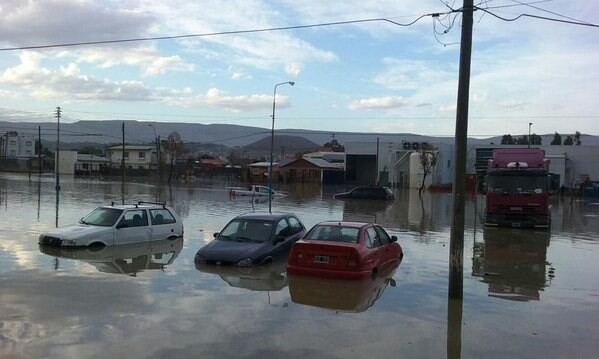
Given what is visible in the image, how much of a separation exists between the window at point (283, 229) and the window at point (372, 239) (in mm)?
2736

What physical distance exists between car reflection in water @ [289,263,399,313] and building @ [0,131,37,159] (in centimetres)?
15164

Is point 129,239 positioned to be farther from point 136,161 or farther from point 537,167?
point 136,161

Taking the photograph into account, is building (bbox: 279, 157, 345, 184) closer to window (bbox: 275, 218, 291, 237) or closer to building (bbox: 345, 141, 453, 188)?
building (bbox: 345, 141, 453, 188)

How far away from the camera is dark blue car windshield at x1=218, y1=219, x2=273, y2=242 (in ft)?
54.1

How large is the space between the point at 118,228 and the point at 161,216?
201 centimetres

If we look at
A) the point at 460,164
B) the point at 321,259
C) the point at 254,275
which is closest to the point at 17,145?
the point at 254,275

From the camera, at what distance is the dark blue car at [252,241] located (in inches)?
602

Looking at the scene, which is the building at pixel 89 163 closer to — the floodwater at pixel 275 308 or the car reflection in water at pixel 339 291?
the floodwater at pixel 275 308

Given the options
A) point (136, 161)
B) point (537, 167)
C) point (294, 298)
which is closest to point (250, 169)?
point (136, 161)

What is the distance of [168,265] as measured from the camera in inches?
602

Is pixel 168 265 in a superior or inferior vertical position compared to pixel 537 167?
inferior

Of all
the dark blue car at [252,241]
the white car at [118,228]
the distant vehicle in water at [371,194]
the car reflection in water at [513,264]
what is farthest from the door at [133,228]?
the distant vehicle in water at [371,194]

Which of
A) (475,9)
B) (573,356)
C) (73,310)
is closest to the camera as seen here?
(573,356)

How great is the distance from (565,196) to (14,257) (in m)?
69.9
